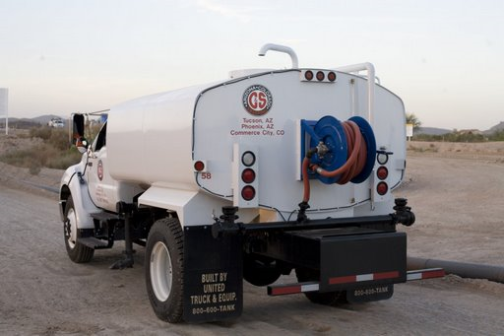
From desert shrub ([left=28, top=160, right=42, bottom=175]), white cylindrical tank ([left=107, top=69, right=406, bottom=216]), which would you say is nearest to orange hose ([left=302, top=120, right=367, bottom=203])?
white cylindrical tank ([left=107, top=69, right=406, bottom=216])

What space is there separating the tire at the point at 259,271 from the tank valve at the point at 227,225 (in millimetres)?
1268

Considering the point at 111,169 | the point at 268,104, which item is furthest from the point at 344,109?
the point at 111,169

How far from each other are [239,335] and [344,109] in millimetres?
2571

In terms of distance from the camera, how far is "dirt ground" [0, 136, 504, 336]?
699 centimetres

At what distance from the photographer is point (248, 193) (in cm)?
671

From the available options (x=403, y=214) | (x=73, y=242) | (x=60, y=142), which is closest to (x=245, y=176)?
(x=403, y=214)

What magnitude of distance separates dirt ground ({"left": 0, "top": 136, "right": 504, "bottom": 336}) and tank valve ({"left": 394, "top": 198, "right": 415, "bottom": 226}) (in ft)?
3.39

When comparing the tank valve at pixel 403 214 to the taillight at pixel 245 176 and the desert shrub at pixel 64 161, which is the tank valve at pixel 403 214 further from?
the desert shrub at pixel 64 161

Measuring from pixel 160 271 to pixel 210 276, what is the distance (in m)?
0.99

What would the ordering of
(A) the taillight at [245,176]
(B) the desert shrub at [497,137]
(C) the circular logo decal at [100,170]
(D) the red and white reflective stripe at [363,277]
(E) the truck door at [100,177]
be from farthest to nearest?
(B) the desert shrub at [497,137]
(C) the circular logo decal at [100,170]
(E) the truck door at [100,177]
(A) the taillight at [245,176]
(D) the red and white reflective stripe at [363,277]

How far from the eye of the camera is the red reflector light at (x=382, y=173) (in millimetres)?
7445

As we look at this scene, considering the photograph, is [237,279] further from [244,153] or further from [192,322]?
[244,153]

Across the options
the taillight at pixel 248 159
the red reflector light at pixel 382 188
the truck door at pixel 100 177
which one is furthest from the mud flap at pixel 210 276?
the truck door at pixel 100 177

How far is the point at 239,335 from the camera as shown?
264 inches
